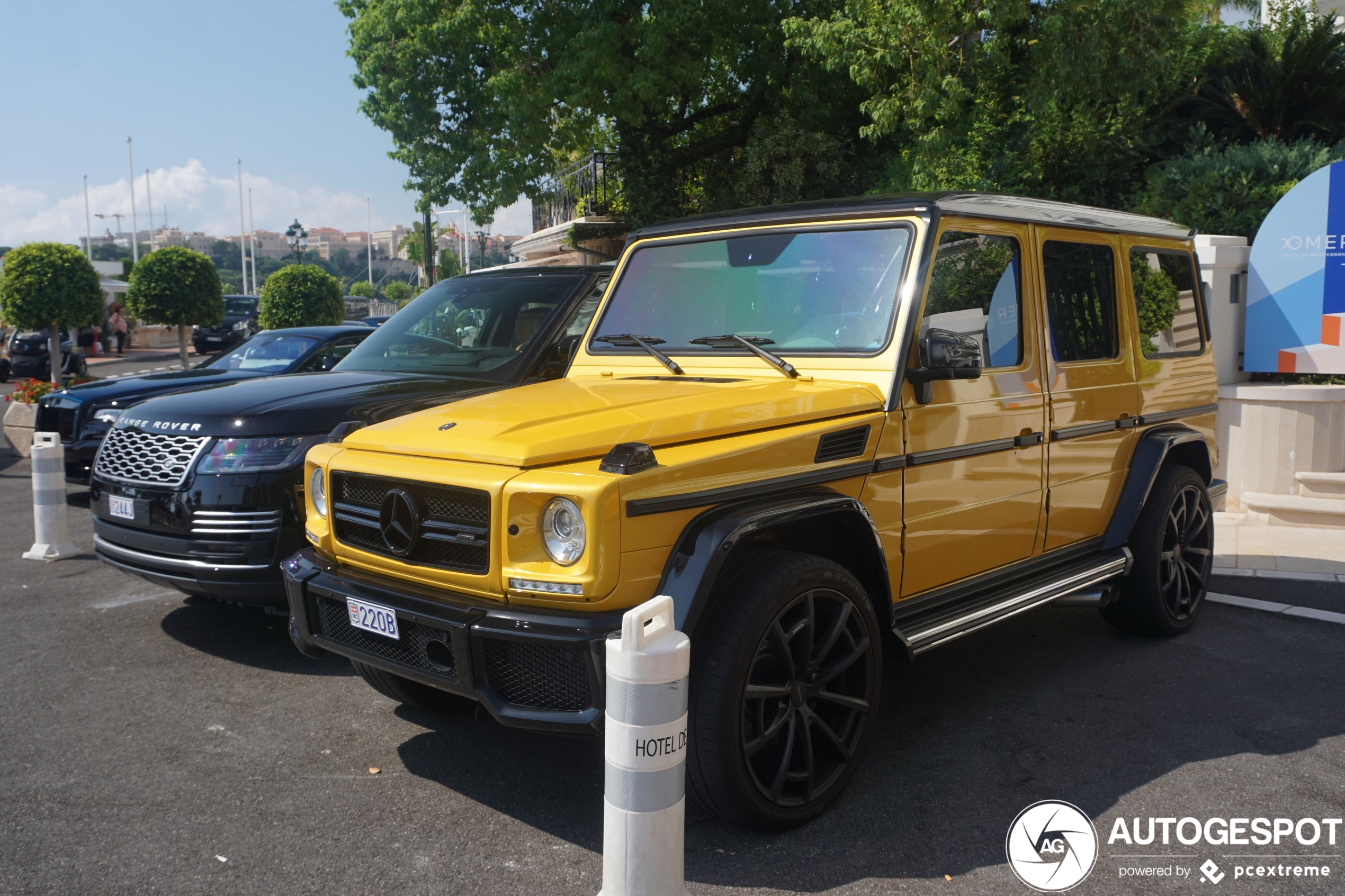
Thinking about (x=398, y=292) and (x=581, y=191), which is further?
(x=398, y=292)

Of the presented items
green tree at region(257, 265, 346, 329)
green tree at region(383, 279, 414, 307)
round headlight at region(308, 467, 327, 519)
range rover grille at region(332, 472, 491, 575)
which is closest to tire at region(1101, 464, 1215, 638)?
range rover grille at region(332, 472, 491, 575)

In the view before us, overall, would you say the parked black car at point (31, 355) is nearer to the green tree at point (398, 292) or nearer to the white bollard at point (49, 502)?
the white bollard at point (49, 502)

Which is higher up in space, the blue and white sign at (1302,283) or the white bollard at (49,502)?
the blue and white sign at (1302,283)

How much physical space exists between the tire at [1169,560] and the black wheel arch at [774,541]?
7.06 ft

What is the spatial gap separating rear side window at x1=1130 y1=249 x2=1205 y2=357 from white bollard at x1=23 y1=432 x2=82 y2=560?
6.76m

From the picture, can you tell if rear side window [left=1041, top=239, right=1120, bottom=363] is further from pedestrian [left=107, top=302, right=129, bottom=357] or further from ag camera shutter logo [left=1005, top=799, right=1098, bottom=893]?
pedestrian [left=107, top=302, right=129, bottom=357]

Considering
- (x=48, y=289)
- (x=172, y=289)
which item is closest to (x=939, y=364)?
(x=48, y=289)

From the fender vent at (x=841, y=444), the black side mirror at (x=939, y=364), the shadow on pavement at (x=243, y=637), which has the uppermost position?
the black side mirror at (x=939, y=364)

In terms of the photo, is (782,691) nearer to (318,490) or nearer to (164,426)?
(318,490)

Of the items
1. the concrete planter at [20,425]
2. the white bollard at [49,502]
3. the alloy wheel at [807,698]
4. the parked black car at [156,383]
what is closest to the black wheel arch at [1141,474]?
the alloy wheel at [807,698]

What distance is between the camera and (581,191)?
21.8 m

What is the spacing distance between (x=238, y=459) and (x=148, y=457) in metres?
0.56

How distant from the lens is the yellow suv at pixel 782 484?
3000 millimetres

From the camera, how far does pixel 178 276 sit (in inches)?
696
